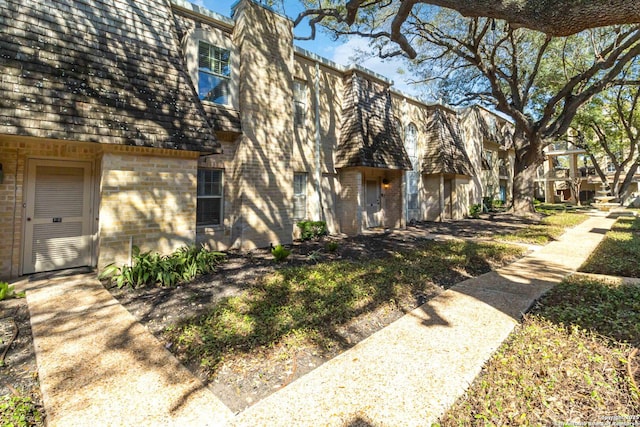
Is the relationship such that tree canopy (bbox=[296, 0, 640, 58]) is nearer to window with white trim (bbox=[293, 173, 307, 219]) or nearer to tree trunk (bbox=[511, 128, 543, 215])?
window with white trim (bbox=[293, 173, 307, 219])

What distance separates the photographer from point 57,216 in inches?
250

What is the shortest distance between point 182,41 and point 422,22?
440 inches

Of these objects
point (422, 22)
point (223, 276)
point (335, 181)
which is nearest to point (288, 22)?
point (335, 181)

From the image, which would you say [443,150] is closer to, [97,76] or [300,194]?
[300,194]

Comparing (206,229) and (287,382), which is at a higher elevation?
(206,229)

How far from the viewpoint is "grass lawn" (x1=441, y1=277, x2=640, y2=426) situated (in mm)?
2264

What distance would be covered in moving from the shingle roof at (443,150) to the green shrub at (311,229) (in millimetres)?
9084

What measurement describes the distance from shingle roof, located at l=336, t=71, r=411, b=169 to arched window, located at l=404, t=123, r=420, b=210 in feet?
8.97

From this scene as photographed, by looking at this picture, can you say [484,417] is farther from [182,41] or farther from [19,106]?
[182,41]

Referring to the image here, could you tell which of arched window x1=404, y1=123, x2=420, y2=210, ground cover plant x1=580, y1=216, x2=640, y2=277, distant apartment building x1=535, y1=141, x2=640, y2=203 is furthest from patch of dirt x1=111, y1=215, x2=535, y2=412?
distant apartment building x1=535, y1=141, x2=640, y2=203

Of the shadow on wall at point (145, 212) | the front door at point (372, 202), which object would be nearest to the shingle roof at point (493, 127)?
the front door at point (372, 202)

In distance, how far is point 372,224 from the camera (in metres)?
14.5

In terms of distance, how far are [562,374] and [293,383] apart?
253cm

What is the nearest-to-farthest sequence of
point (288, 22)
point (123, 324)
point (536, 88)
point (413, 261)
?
point (123, 324) → point (413, 261) → point (288, 22) → point (536, 88)
